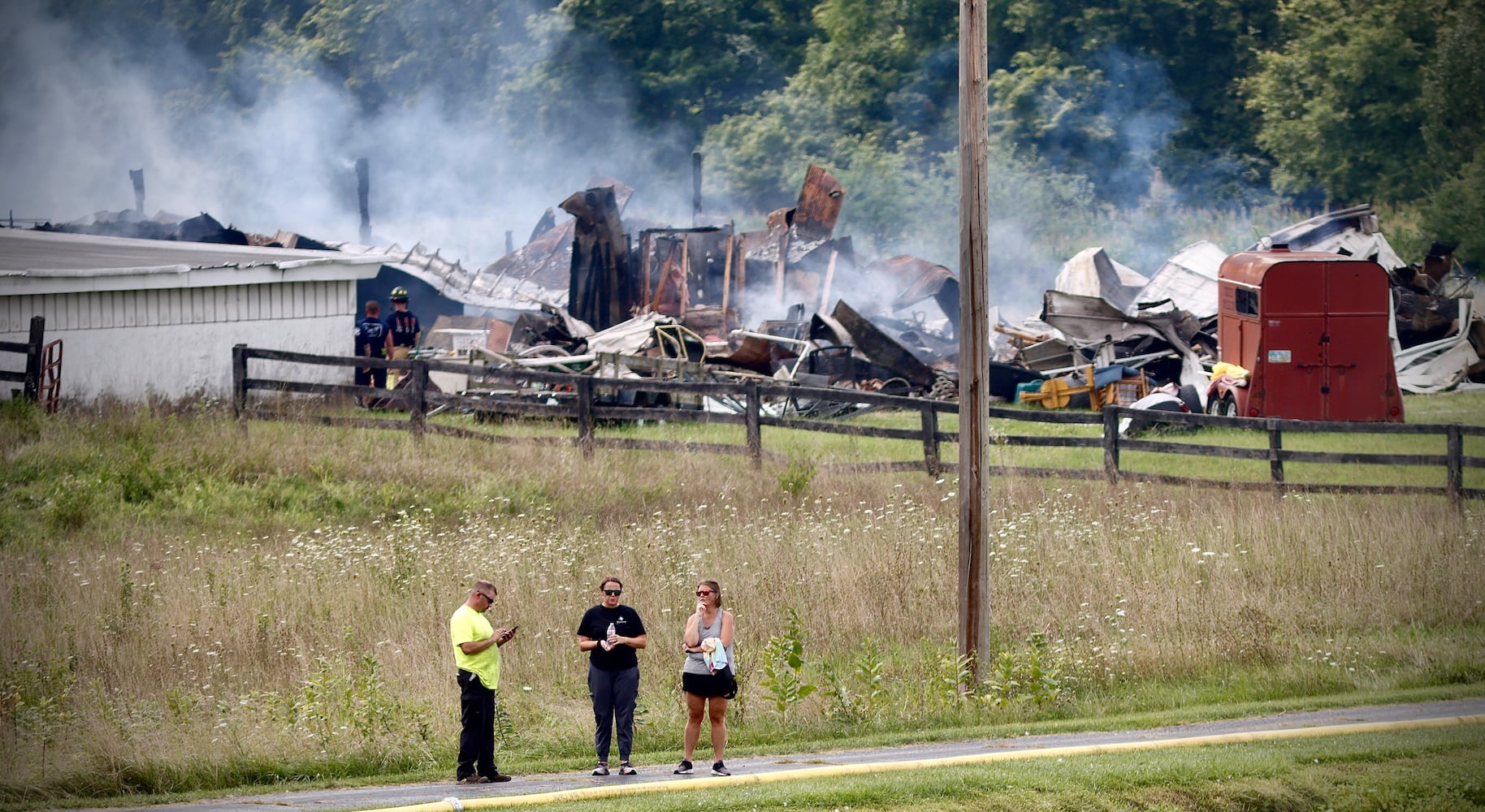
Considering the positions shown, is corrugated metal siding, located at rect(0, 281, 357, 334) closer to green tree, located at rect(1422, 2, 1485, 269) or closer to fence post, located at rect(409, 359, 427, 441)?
fence post, located at rect(409, 359, 427, 441)

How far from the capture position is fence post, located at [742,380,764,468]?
17531 mm

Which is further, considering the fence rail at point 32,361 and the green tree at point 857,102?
the green tree at point 857,102

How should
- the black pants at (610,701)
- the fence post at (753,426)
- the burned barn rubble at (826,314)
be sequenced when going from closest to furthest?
1. the black pants at (610,701)
2. the fence post at (753,426)
3. the burned barn rubble at (826,314)

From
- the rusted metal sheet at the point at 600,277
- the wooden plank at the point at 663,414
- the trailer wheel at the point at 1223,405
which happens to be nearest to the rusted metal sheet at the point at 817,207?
the rusted metal sheet at the point at 600,277

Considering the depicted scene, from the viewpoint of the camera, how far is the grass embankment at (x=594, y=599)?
10.3 meters

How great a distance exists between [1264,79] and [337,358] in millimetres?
33026

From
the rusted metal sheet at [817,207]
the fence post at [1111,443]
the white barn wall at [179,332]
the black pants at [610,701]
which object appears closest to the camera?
the black pants at [610,701]

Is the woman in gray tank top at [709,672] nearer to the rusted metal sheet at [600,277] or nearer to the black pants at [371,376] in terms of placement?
the black pants at [371,376]

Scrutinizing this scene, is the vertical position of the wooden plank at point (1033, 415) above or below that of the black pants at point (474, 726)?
above

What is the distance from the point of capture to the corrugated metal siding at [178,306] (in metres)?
19.4

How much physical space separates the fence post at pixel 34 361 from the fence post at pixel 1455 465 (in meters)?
16.1

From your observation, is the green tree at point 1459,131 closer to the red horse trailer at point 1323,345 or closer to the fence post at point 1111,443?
the red horse trailer at point 1323,345

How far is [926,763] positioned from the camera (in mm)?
9273

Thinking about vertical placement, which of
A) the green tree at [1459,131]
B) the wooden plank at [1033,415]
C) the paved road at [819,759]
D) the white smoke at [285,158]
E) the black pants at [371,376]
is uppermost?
the white smoke at [285,158]
